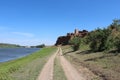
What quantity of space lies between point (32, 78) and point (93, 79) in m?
4.77

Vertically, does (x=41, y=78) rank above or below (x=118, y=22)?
below

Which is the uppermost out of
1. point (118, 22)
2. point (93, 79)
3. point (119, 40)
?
point (118, 22)

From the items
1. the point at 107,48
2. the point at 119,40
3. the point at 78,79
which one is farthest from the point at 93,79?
the point at 107,48

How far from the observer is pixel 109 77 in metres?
19.4

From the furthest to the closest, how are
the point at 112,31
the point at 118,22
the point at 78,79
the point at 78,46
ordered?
the point at 78,46 → the point at 118,22 → the point at 112,31 → the point at 78,79

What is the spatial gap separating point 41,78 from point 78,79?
9.83ft

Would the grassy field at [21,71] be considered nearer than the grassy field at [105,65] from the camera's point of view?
No

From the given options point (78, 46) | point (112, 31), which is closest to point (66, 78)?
point (112, 31)

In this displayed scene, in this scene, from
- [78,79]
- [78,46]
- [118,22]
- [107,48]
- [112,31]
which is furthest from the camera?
[78,46]

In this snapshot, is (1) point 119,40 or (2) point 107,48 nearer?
(1) point 119,40

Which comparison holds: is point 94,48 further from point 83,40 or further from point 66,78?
point 66,78

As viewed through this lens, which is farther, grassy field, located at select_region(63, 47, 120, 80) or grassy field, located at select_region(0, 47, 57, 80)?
grassy field, located at select_region(0, 47, 57, 80)

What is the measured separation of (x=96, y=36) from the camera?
176ft

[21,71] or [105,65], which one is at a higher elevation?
[105,65]
